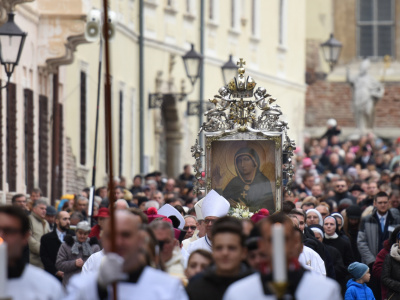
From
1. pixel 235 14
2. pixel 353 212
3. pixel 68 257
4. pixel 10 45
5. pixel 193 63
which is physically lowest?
pixel 68 257

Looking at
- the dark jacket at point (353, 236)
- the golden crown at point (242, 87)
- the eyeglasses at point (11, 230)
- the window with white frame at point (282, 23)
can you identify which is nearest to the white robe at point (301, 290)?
the eyeglasses at point (11, 230)

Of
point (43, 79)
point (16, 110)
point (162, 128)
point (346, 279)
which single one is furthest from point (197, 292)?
point (162, 128)

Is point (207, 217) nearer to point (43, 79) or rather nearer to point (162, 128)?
point (43, 79)

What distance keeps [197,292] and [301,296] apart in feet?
3.91

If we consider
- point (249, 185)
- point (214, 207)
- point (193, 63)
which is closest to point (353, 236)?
point (249, 185)

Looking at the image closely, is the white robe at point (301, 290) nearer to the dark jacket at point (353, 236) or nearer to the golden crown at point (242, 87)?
the golden crown at point (242, 87)

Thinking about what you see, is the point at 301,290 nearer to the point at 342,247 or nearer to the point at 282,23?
the point at 342,247

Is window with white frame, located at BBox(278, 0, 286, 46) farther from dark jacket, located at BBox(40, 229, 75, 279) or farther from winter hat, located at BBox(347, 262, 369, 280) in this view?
winter hat, located at BBox(347, 262, 369, 280)

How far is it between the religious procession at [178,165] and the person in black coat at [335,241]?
0.02 m

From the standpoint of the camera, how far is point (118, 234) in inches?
345

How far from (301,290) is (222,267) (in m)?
0.96

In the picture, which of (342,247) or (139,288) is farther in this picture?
(342,247)

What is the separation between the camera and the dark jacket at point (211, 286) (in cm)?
→ 969

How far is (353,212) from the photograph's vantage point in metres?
20.2
